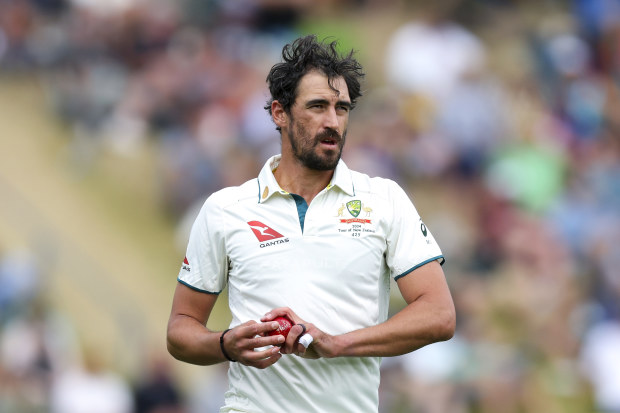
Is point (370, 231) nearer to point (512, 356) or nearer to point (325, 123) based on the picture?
point (325, 123)

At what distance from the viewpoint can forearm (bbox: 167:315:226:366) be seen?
166 inches

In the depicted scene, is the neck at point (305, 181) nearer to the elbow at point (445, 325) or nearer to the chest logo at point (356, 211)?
the chest logo at point (356, 211)

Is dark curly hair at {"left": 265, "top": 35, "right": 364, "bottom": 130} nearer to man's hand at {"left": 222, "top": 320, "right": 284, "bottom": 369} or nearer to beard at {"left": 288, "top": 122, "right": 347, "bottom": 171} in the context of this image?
beard at {"left": 288, "top": 122, "right": 347, "bottom": 171}

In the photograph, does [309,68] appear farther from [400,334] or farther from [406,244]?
[400,334]

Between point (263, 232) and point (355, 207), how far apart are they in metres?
0.40

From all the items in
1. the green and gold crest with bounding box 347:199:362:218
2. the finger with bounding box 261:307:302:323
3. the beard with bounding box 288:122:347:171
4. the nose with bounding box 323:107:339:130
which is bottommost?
the finger with bounding box 261:307:302:323

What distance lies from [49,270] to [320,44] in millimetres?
7065

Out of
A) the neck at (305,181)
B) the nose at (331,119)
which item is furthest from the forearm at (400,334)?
the nose at (331,119)

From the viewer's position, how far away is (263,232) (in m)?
4.36

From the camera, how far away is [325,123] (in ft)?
14.3

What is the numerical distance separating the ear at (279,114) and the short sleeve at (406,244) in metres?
0.60

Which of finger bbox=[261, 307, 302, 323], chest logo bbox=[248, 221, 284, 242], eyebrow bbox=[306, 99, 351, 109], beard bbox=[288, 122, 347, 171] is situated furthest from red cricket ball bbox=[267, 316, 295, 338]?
eyebrow bbox=[306, 99, 351, 109]

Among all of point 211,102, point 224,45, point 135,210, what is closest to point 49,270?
point 135,210

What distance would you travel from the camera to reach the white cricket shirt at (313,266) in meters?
4.23
